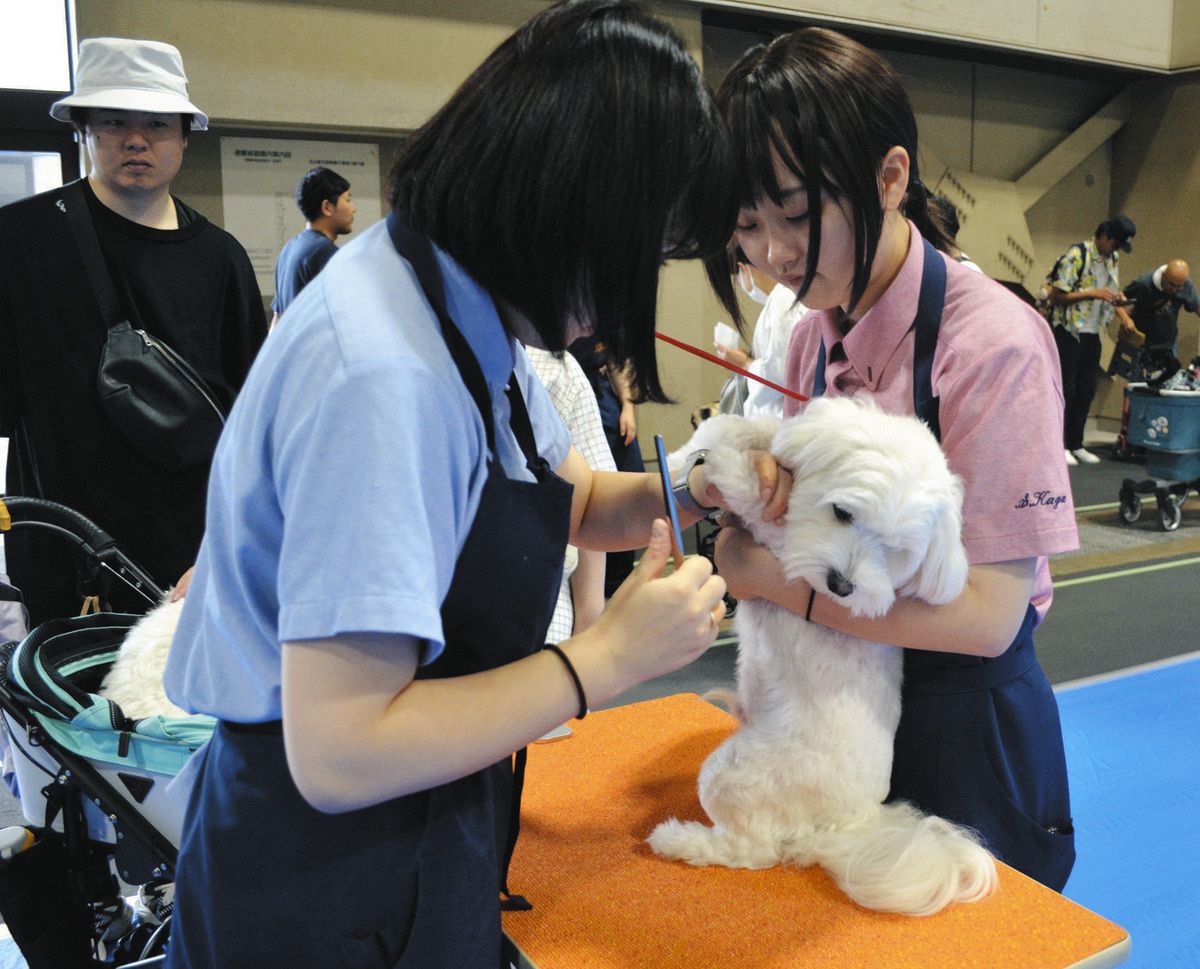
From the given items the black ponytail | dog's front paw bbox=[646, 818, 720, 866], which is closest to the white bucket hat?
the black ponytail

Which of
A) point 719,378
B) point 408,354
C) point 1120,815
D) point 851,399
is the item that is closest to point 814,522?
point 851,399

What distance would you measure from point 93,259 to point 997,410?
6.14 feet

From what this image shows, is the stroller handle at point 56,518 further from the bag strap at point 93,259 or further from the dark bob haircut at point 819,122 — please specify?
the dark bob haircut at point 819,122

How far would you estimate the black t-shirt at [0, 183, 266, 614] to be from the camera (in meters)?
2.09

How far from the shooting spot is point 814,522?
1204 mm

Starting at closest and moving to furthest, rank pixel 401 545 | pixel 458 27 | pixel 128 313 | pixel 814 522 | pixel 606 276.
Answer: pixel 401 545
pixel 606 276
pixel 814 522
pixel 128 313
pixel 458 27

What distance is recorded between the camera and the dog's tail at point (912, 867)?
41.6 inches

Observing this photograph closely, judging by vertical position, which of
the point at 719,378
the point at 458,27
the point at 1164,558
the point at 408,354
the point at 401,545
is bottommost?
the point at 1164,558

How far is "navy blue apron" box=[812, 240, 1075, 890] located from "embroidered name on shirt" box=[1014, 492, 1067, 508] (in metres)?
0.14

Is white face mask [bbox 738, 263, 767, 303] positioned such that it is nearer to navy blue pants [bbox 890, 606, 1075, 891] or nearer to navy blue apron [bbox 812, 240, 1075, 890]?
navy blue apron [bbox 812, 240, 1075, 890]

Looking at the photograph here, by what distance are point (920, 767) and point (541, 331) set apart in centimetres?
82

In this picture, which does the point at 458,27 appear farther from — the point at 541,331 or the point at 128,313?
the point at 541,331

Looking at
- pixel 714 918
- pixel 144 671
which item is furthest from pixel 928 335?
pixel 144 671

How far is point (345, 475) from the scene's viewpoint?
62 centimetres
